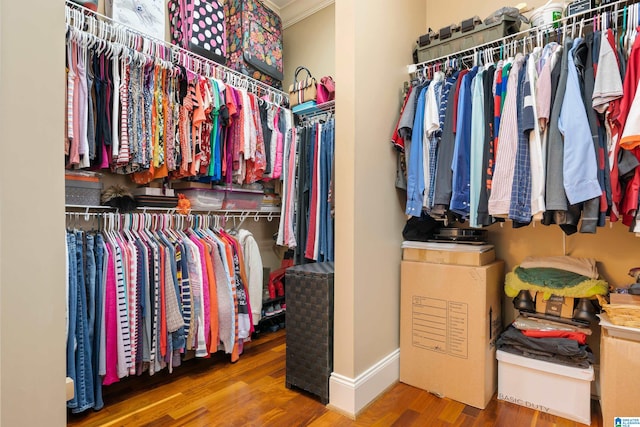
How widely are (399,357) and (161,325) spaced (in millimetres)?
1379

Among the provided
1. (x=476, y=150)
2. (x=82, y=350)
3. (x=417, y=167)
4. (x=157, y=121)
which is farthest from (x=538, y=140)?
(x=82, y=350)

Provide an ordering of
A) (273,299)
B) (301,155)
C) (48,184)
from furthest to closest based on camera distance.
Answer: (273,299), (301,155), (48,184)

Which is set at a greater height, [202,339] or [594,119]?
[594,119]

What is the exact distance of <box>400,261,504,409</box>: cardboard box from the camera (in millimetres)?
1754

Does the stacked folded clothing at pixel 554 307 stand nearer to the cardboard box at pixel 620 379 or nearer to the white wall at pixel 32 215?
the cardboard box at pixel 620 379

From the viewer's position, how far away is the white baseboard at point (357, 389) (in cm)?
169

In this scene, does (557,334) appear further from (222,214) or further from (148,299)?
(222,214)

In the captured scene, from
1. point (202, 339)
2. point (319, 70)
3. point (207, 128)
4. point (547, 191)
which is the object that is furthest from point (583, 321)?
point (319, 70)

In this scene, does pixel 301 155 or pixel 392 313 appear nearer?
pixel 392 313

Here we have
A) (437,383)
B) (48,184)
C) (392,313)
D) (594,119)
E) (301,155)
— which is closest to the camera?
(48,184)

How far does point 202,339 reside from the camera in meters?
2.10

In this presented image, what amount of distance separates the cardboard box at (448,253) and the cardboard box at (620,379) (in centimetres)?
60

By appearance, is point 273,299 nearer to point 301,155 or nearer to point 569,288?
point 301,155

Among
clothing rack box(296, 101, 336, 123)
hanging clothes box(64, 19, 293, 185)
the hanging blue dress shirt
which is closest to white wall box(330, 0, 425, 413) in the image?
the hanging blue dress shirt
